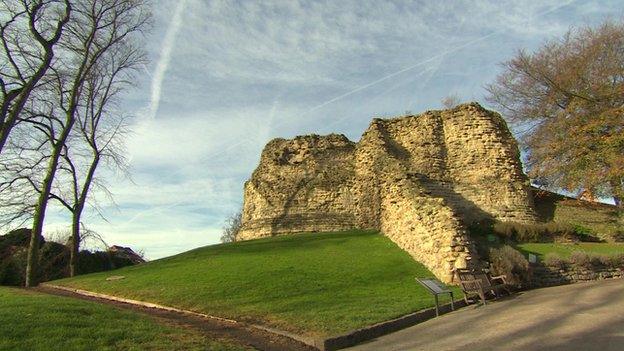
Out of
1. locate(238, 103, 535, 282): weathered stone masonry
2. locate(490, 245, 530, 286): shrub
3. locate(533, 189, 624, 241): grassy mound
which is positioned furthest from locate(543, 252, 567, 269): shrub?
locate(533, 189, 624, 241): grassy mound

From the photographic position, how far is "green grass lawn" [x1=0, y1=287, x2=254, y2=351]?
26.3 feet

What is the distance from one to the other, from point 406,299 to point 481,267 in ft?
14.0

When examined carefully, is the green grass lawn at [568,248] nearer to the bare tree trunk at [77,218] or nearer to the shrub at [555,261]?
the shrub at [555,261]

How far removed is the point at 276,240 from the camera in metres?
23.5

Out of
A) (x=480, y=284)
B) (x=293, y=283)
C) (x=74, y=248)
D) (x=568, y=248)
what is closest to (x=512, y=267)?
(x=480, y=284)

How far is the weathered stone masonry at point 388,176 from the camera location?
23938 mm

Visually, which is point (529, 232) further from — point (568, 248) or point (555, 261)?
point (555, 261)

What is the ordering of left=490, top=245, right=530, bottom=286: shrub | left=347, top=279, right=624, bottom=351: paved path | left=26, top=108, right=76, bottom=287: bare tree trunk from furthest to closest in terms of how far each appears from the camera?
left=26, top=108, right=76, bottom=287: bare tree trunk → left=490, top=245, right=530, bottom=286: shrub → left=347, top=279, right=624, bottom=351: paved path

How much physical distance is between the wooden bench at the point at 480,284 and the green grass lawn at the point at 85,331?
699 centimetres

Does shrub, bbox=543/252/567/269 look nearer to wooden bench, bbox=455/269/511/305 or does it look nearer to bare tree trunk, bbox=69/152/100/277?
wooden bench, bbox=455/269/511/305

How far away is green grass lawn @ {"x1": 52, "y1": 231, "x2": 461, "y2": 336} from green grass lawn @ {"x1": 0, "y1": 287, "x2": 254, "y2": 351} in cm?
238

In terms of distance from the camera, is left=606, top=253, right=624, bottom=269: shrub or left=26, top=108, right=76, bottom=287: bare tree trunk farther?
left=26, top=108, right=76, bottom=287: bare tree trunk

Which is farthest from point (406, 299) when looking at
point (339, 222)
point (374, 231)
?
point (339, 222)

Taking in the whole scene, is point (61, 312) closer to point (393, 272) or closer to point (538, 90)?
point (393, 272)
